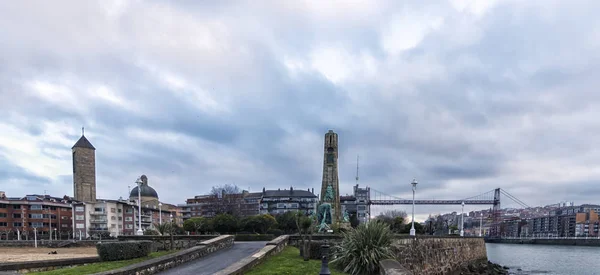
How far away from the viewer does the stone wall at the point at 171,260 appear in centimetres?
1034

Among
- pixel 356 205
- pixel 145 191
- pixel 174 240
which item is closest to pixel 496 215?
pixel 356 205

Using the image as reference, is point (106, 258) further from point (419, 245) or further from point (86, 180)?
point (86, 180)

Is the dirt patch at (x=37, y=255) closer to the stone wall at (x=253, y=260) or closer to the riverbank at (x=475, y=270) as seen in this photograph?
the stone wall at (x=253, y=260)

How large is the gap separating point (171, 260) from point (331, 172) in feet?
101

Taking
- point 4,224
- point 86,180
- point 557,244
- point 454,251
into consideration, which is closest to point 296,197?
point 86,180

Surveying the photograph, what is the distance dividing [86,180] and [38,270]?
319 ft

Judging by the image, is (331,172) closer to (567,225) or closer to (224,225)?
(224,225)

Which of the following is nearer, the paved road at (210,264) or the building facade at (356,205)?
the paved road at (210,264)

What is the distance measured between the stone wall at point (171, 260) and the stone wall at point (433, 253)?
310 inches

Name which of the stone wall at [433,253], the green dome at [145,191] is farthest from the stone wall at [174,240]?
the green dome at [145,191]

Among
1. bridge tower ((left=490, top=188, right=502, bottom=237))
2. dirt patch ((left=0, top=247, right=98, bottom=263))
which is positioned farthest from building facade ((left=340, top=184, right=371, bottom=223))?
dirt patch ((left=0, top=247, right=98, bottom=263))

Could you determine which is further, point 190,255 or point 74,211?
point 74,211

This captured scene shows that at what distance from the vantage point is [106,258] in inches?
589

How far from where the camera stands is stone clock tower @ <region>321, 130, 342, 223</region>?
138 ft
